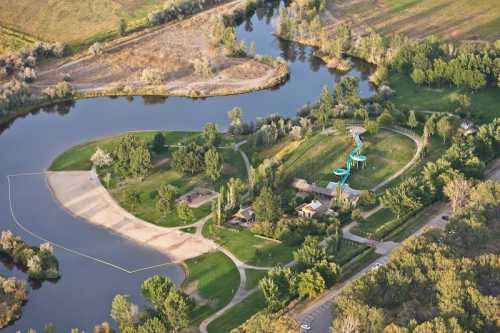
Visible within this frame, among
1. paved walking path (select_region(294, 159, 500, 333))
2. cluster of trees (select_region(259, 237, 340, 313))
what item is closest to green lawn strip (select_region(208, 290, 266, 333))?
cluster of trees (select_region(259, 237, 340, 313))

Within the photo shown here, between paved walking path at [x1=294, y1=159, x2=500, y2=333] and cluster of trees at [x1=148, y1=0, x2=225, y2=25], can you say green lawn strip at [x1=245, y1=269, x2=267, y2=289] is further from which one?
cluster of trees at [x1=148, y1=0, x2=225, y2=25]

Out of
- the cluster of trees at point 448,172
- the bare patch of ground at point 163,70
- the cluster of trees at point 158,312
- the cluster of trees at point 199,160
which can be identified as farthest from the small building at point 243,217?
the bare patch of ground at point 163,70

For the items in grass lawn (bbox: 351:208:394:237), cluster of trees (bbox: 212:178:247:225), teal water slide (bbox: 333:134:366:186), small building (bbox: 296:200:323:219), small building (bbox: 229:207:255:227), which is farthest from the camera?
teal water slide (bbox: 333:134:366:186)

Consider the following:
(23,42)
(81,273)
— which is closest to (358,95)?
(81,273)

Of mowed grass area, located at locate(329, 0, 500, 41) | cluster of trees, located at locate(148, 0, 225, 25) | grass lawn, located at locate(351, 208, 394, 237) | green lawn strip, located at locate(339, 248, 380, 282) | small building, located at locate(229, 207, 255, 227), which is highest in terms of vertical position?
cluster of trees, located at locate(148, 0, 225, 25)

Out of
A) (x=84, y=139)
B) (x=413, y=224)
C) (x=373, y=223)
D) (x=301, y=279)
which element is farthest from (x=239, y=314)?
(x=84, y=139)

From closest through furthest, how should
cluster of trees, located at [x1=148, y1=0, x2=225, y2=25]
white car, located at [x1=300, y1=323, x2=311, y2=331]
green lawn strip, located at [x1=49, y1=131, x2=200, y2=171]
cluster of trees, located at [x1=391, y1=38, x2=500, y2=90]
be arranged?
1. white car, located at [x1=300, y1=323, x2=311, y2=331]
2. green lawn strip, located at [x1=49, y1=131, x2=200, y2=171]
3. cluster of trees, located at [x1=391, y1=38, x2=500, y2=90]
4. cluster of trees, located at [x1=148, y1=0, x2=225, y2=25]
